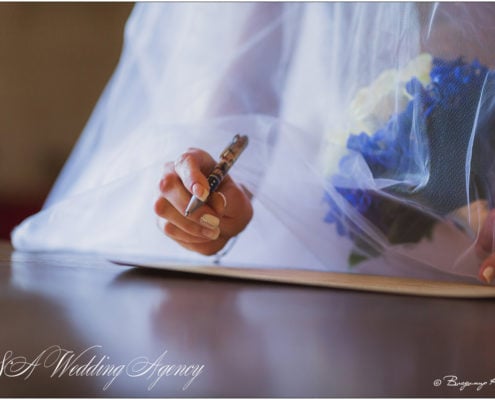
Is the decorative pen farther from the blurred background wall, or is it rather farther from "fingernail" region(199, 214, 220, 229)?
the blurred background wall

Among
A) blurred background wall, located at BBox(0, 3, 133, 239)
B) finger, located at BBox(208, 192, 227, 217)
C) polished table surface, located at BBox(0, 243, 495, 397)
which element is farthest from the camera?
blurred background wall, located at BBox(0, 3, 133, 239)

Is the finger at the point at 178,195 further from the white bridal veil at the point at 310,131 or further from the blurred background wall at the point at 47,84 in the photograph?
the blurred background wall at the point at 47,84

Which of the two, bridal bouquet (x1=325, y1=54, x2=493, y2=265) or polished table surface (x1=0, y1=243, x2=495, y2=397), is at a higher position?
bridal bouquet (x1=325, y1=54, x2=493, y2=265)

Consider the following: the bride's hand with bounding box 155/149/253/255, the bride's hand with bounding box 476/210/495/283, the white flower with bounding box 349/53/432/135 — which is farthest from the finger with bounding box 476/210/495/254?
the bride's hand with bounding box 155/149/253/255

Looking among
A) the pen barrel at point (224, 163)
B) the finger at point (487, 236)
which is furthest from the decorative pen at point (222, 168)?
the finger at point (487, 236)

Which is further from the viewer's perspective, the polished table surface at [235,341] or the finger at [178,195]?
the finger at [178,195]

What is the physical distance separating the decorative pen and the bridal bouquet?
0.12 m

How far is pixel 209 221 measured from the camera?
0.70m

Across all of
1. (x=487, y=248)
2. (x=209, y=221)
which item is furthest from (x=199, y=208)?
(x=487, y=248)

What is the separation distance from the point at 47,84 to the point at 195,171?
5.64ft

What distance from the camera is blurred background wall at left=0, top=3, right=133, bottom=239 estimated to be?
2197 millimetres

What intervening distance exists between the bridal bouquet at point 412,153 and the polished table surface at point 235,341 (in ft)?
0.42

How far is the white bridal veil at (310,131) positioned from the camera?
24.1 inches

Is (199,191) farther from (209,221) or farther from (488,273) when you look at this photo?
(488,273)
